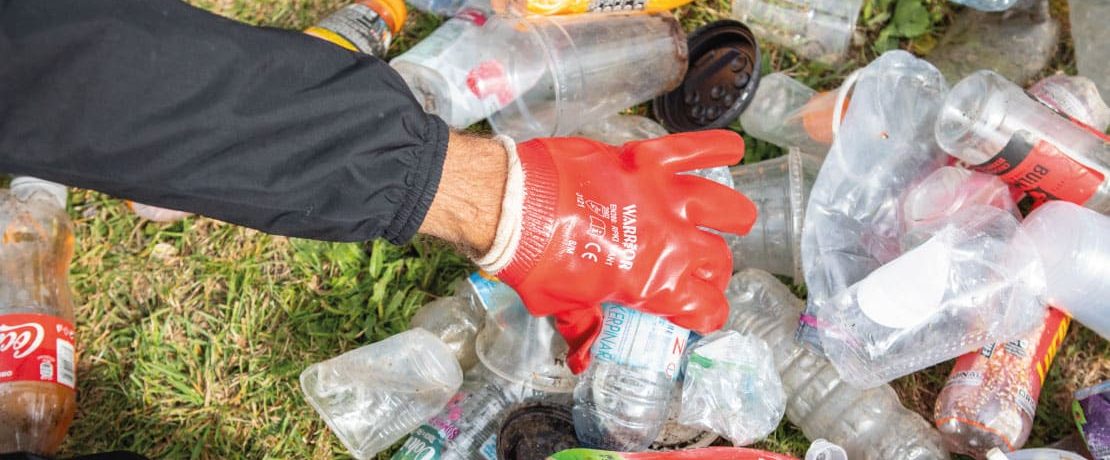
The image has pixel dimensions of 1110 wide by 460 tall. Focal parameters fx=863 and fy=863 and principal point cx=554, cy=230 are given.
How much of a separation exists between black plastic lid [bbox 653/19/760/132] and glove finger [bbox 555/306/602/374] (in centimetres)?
78

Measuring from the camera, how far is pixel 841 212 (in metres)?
2.37

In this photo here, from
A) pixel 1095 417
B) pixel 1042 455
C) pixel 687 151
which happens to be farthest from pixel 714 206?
pixel 1095 417

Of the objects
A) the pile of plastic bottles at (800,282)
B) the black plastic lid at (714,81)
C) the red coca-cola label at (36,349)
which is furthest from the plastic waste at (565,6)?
the red coca-cola label at (36,349)

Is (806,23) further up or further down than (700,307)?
further up

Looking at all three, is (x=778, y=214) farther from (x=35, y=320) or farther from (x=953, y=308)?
(x=35, y=320)

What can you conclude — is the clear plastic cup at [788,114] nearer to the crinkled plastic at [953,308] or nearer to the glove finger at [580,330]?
the crinkled plastic at [953,308]

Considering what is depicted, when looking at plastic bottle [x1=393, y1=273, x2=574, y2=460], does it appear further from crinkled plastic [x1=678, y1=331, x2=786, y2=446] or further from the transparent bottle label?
crinkled plastic [x1=678, y1=331, x2=786, y2=446]

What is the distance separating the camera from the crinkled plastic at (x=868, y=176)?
234cm

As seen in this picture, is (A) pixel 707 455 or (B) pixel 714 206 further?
(B) pixel 714 206

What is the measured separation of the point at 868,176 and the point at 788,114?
37cm

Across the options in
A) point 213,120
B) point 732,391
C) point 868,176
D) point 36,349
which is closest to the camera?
point 213,120

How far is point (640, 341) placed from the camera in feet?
6.93

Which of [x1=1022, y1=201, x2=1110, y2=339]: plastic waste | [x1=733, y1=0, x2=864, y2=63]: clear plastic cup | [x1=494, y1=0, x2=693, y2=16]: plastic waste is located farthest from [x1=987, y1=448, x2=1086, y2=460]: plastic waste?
[x1=494, y1=0, x2=693, y2=16]: plastic waste

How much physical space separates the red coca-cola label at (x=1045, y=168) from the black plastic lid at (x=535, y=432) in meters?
1.33
